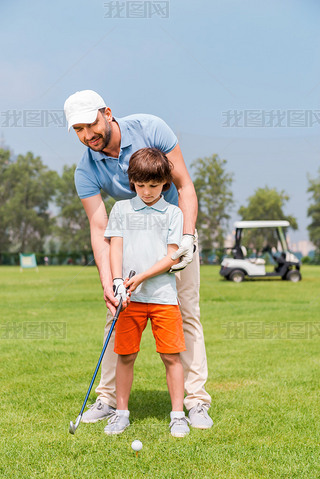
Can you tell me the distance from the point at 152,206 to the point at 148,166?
0.22 metres

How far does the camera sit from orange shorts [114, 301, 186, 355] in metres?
2.42

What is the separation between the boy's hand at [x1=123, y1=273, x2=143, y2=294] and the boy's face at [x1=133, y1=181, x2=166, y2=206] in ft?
1.13

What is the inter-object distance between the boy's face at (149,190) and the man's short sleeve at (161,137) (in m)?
0.19

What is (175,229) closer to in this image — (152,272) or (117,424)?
(152,272)

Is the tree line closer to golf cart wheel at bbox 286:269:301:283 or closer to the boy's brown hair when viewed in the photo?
golf cart wheel at bbox 286:269:301:283

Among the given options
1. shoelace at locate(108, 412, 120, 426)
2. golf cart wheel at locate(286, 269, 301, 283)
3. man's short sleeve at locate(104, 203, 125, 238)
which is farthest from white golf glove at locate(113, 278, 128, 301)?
golf cart wheel at locate(286, 269, 301, 283)

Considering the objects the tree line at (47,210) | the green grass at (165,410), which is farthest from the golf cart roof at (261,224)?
the tree line at (47,210)

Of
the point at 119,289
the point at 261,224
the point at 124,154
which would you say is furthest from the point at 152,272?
the point at 261,224

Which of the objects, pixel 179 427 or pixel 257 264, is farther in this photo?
pixel 257 264

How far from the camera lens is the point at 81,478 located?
74.5 inches

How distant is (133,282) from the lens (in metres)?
2.35

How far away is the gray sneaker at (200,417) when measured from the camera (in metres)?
2.44

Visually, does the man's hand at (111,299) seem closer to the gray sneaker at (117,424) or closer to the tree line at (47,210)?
the gray sneaker at (117,424)

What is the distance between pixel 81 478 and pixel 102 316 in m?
4.85
